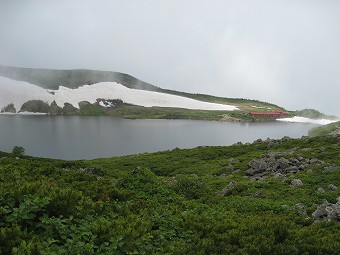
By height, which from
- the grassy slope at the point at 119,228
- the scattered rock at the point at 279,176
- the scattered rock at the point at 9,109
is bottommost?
the scattered rock at the point at 9,109

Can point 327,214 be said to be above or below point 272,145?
above

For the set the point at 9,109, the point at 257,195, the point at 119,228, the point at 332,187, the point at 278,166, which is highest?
the point at 119,228

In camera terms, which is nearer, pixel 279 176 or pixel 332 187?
pixel 332 187

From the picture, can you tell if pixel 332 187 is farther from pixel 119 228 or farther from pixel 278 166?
pixel 119 228

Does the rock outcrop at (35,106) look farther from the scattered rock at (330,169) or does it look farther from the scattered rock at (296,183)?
the scattered rock at (296,183)

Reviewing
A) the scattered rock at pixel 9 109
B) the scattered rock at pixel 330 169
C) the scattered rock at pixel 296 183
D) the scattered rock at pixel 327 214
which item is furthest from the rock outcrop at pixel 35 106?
the scattered rock at pixel 327 214

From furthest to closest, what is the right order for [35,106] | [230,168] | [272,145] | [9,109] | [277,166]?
[35,106]
[9,109]
[272,145]
[230,168]
[277,166]

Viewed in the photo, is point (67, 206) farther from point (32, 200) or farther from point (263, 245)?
point (263, 245)

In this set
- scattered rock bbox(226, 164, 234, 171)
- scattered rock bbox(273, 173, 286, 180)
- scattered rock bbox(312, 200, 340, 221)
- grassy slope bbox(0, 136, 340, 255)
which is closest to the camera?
grassy slope bbox(0, 136, 340, 255)

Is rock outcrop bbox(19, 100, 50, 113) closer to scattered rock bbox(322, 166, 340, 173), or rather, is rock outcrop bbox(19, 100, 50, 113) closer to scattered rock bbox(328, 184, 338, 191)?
scattered rock bbox(322, 166, 340, 173)

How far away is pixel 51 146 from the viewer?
86.0m

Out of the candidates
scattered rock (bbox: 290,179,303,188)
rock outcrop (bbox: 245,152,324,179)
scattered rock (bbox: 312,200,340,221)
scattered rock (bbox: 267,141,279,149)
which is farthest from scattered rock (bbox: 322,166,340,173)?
scattered rock (bbox: 267,141,279,149)

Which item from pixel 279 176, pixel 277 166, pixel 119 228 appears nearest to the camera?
pixel 119 228

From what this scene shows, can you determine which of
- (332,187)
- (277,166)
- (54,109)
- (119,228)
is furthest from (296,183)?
(54,109)
